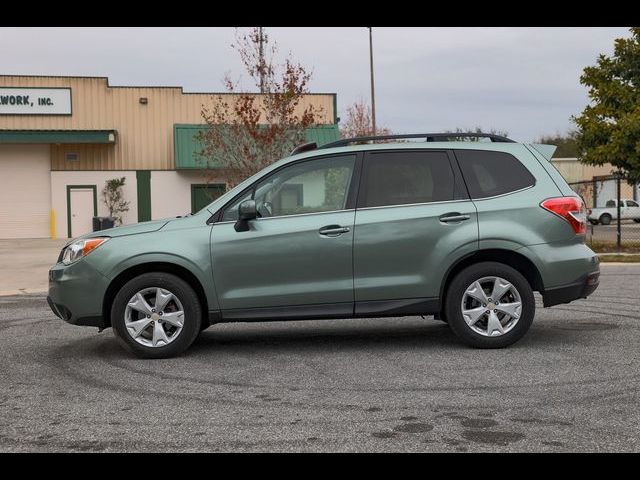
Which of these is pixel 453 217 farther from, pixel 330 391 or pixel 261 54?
pixel 261 54

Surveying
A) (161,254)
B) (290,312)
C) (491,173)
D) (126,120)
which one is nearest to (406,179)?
(491,173)

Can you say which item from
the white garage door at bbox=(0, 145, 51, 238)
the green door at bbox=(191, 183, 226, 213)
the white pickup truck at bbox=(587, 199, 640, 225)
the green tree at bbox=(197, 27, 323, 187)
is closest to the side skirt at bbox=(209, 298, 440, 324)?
the green tree at bbox=(197, 27, 323, 187)

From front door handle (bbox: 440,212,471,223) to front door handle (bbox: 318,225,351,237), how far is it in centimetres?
83

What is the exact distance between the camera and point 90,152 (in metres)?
35.0

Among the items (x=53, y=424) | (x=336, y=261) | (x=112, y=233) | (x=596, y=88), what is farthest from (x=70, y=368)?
(x=596, y=88)

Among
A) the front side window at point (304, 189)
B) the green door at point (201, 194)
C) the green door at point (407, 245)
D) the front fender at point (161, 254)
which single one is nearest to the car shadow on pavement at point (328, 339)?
the green door at point (407, 245)

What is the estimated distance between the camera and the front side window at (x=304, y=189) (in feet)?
22.3

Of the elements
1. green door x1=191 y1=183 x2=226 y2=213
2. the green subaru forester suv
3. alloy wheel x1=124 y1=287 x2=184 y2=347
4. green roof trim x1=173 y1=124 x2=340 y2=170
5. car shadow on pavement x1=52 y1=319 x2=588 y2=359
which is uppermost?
green roof trim x1=173 y1=124 x2=340 y2=170

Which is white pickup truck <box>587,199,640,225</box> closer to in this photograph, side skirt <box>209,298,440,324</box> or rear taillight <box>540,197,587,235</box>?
rear taillight <box>540,197,587,235</box>

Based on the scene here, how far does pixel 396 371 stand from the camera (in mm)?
6020

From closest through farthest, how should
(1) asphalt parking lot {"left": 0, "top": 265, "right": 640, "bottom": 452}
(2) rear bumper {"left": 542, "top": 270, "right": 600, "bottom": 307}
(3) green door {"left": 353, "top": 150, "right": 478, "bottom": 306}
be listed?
(1) asphalt parking lot {"left": 0, "top": 265, "right": 640, "bottom": 452}, (3) green door {"left": 353, "top": 150, "right": 478, "bottom": 306}, (2) rear bumper {"left": 542, "top": 270, "right": 600, "bottom": 307}

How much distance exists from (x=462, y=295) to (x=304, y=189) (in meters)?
1.70

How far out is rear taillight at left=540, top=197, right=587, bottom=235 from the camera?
680 centimetres
